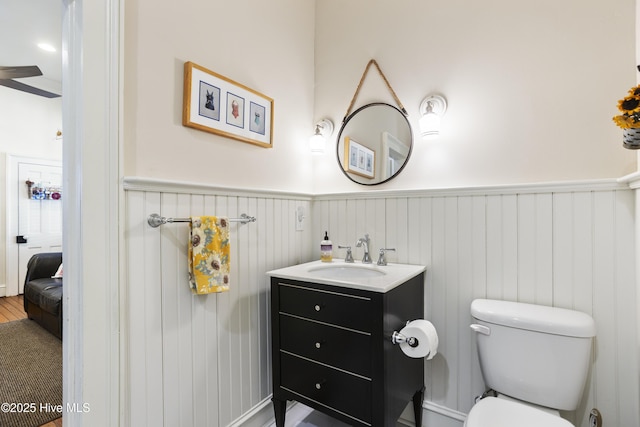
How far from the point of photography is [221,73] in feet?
4.72

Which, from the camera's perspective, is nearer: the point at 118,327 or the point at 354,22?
the point at 118,327

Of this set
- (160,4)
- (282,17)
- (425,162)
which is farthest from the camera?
(282,17)

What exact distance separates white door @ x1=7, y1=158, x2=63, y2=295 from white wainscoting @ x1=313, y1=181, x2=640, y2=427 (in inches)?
189

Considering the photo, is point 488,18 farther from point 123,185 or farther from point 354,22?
point 123,185

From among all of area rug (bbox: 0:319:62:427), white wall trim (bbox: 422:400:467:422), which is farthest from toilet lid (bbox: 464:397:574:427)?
area rug (bbox: 0:319:62:427)

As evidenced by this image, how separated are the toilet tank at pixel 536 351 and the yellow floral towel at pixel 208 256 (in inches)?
44.8

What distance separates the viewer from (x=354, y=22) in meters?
1.95

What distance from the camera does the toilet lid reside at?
3.35ft

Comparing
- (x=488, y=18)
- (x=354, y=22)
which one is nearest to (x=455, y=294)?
(x=488, y=18)

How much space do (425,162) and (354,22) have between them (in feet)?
3.48

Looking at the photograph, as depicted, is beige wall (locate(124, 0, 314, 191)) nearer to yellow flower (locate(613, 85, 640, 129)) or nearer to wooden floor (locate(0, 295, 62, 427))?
yellow flower (locate(613, 85, 640, 129))

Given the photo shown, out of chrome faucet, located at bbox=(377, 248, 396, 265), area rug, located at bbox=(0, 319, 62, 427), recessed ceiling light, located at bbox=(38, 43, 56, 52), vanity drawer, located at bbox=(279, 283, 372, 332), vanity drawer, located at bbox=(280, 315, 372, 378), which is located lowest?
area rug, located at bbox=(0, 319, 62, 427)

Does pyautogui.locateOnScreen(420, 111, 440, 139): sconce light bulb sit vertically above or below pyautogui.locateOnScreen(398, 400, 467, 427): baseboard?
above

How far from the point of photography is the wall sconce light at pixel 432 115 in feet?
5.20
